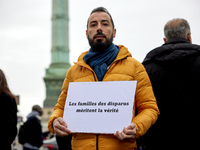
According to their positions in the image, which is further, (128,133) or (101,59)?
(101,59)

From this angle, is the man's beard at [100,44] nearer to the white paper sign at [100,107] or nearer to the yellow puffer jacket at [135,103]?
the yellow puffer jacket at [135,103]

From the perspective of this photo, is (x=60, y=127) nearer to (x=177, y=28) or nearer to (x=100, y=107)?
(x=100, y=107)

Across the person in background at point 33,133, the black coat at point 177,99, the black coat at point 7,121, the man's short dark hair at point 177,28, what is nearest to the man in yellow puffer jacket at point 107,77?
the black coat at point 177,99

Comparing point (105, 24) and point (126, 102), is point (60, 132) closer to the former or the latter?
point (126, 102)

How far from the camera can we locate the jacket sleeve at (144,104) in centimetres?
207

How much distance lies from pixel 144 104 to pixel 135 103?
10cm

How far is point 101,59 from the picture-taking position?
231 cm

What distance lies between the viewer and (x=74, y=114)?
7.34ft

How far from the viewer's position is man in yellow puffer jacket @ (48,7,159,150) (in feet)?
6.88

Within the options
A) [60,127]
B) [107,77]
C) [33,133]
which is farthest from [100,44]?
[33,133]

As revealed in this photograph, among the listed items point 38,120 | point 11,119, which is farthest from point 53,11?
point 11,119

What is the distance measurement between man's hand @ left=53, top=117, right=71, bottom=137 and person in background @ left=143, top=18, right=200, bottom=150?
2.75 ft

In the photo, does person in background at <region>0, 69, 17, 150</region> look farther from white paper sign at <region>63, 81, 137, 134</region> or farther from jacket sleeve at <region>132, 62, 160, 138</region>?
jacket sleeve at <region>132, 62, 160, 138</region>

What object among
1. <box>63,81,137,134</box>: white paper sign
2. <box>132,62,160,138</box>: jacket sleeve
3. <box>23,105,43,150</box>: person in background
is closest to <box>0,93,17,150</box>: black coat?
<box>63,81,137,134</box>: white paper sign
